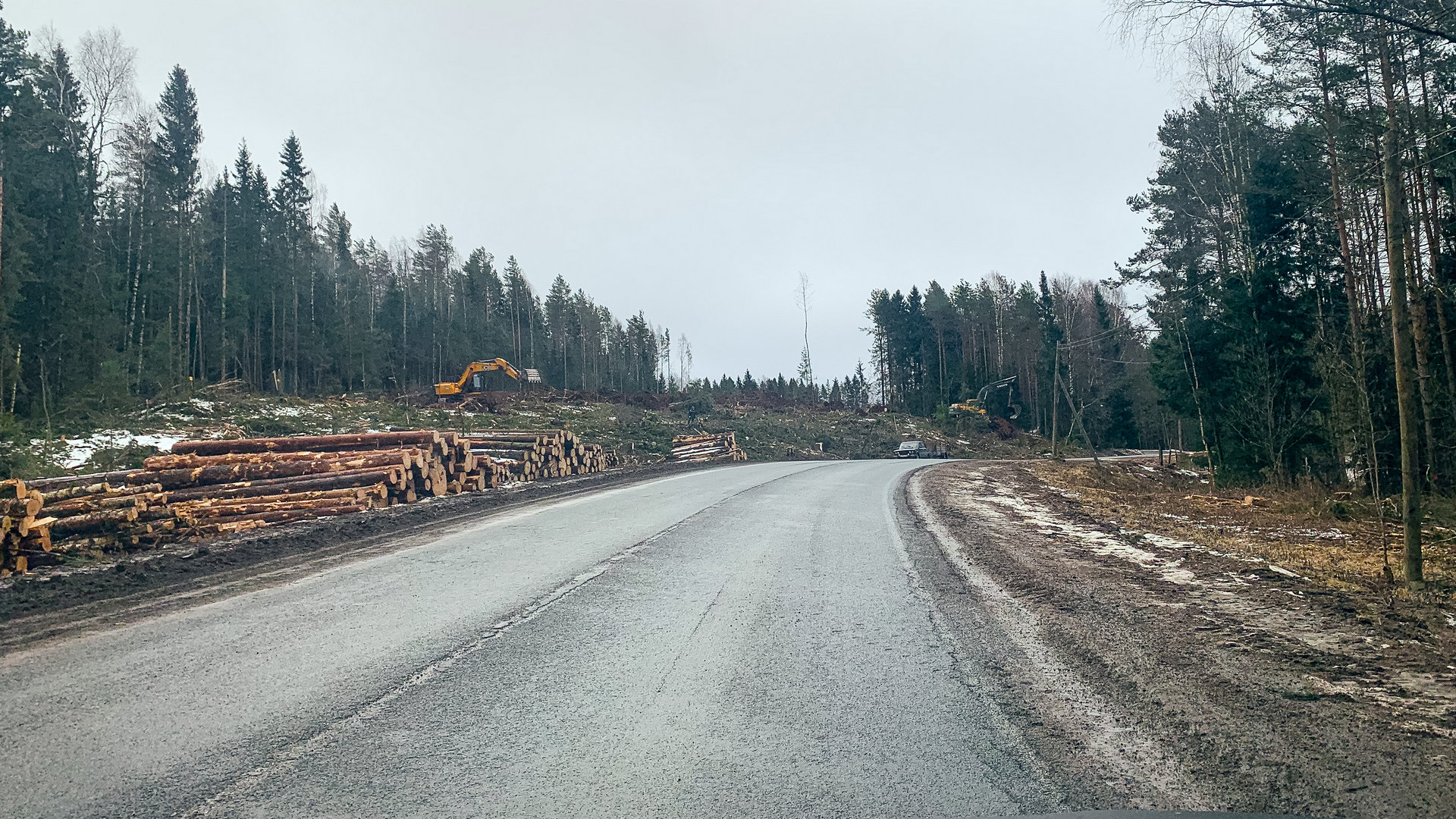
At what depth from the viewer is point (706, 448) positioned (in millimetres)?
35688

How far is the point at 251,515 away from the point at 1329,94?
23.3 m

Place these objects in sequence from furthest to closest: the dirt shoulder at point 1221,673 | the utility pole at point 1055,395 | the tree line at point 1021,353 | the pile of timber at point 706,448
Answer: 1. the tree line at point 1021,353
2. the pile of timber at point 706,448
3. the utility pole at point 1055,395
4. the dirt shoulder at point 1221,673

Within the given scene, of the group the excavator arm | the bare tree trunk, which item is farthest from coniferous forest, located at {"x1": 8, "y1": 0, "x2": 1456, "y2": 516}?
the excavator arm

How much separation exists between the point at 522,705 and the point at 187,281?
1949 inches

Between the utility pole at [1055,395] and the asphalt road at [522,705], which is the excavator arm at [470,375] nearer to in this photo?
the utility pole at [1055,395]

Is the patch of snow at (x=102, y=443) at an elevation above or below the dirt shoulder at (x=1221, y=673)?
above

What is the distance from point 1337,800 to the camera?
9.20ft

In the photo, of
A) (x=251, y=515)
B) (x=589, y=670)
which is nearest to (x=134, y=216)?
(x=251, y=515)

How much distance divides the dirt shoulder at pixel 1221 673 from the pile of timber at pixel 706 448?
86.4ft

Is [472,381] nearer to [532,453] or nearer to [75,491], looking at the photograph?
[532,453]

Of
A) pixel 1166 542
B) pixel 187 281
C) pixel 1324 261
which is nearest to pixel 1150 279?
pixel 1324 261

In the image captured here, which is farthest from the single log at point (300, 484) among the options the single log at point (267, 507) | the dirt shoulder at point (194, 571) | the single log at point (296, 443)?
the single log at point (296, 443)

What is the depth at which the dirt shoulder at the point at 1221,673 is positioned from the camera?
2957 mm

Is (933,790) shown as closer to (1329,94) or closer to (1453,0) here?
(1453,0)
